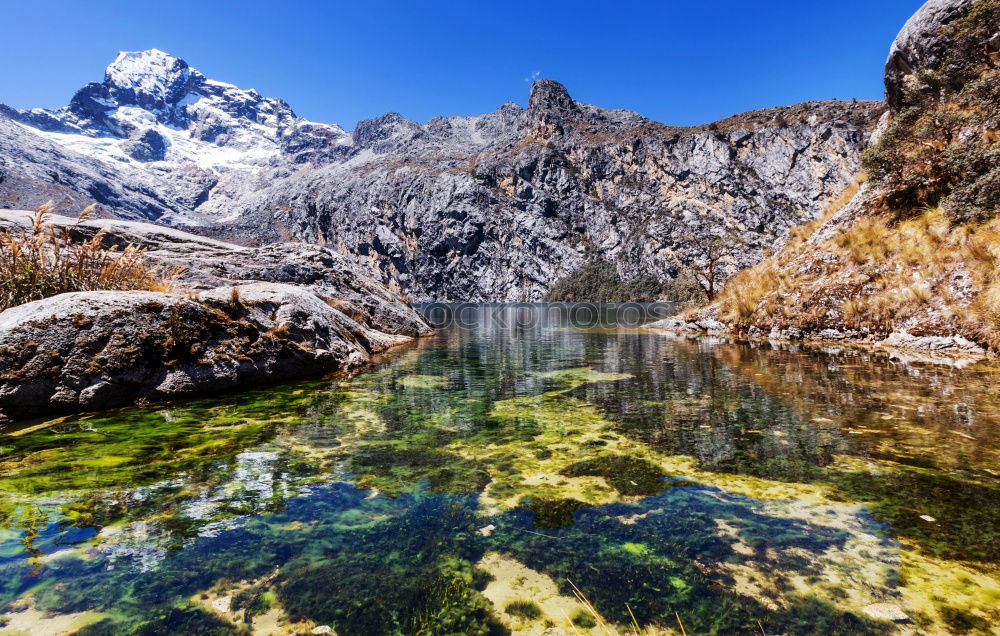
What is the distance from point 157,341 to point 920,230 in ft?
69.4

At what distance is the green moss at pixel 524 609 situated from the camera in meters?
2.50

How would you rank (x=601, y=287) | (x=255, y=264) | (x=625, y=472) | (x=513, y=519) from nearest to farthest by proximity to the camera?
(x=513, y=519) → (x=625, y=472) → (x=255, y=264) → (x=601, y=287)

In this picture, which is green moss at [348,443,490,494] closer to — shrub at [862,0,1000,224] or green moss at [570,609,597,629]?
green moss at [570,609,597,629]

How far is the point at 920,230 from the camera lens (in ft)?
44.9

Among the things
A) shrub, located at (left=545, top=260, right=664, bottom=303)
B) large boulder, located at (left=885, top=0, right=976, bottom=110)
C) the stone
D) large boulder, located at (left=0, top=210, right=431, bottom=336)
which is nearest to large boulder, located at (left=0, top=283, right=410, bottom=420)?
large boulder, located at (left=0, top=210, right=431, bottom=336)

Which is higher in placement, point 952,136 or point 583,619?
point 952,136

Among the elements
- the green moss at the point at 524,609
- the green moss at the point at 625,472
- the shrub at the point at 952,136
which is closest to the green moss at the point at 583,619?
the green moss at the point at 524,609

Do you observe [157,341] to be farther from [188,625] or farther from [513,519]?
[513,519]

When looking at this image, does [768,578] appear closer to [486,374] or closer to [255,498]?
[255,498]

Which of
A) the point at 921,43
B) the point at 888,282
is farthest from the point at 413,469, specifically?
the point at 921,43

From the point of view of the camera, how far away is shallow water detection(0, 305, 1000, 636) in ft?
8.21

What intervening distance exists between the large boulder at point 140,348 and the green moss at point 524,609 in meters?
8.10

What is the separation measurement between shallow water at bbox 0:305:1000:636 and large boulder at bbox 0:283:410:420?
27.2 inches

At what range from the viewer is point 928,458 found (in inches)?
→ 176
